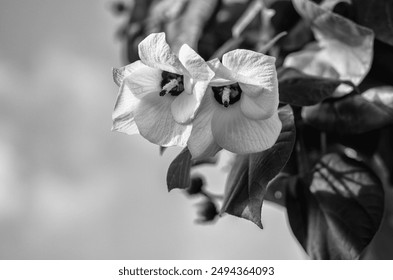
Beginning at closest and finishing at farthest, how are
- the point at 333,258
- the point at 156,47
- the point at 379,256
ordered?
1. the point at 156,47
2. the point at 333,258
3. the point at 379,256

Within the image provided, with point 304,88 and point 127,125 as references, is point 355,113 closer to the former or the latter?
point 304,88

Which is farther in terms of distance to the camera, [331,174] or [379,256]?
[379,256]

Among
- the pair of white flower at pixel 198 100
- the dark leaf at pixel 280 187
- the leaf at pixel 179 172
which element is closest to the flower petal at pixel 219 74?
the pair of white flower at pixel 198 100

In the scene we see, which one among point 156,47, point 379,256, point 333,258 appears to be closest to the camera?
point 156,47
